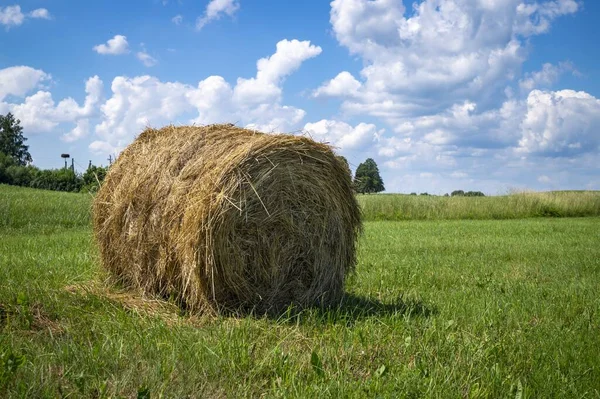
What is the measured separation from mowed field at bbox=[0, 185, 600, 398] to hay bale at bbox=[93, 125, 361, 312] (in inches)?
12.8

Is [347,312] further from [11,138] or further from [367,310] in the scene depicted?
[11,138]

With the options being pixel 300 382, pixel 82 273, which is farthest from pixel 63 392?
pixel 82 273

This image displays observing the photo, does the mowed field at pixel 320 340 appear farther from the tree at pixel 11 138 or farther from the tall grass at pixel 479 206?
the tree at pixel 11 138

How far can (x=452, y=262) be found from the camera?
10156 mm

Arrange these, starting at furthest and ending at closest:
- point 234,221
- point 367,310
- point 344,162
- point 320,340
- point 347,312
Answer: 1. point 344,162
2. point 367,310
3. point 234,221
4. point 347,312
5. point 320,340

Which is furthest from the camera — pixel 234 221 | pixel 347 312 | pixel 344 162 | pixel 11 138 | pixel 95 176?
pixel 11 138

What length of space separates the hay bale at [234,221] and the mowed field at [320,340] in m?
0.32

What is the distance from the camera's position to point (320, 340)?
4.86m

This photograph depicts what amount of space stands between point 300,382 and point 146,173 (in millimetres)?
3749

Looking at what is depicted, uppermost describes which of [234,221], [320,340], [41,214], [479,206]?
[479,206]

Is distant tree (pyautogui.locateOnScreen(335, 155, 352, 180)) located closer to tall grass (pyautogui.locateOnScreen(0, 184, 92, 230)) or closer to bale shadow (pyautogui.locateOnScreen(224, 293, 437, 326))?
bale shadow (pyautogui.locateOnScreen(224, 293, 437, 326))

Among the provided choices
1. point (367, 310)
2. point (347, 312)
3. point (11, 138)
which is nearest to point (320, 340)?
point (347, 312)

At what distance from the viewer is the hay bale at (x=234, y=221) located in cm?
586

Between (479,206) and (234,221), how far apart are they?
85.1 feet
